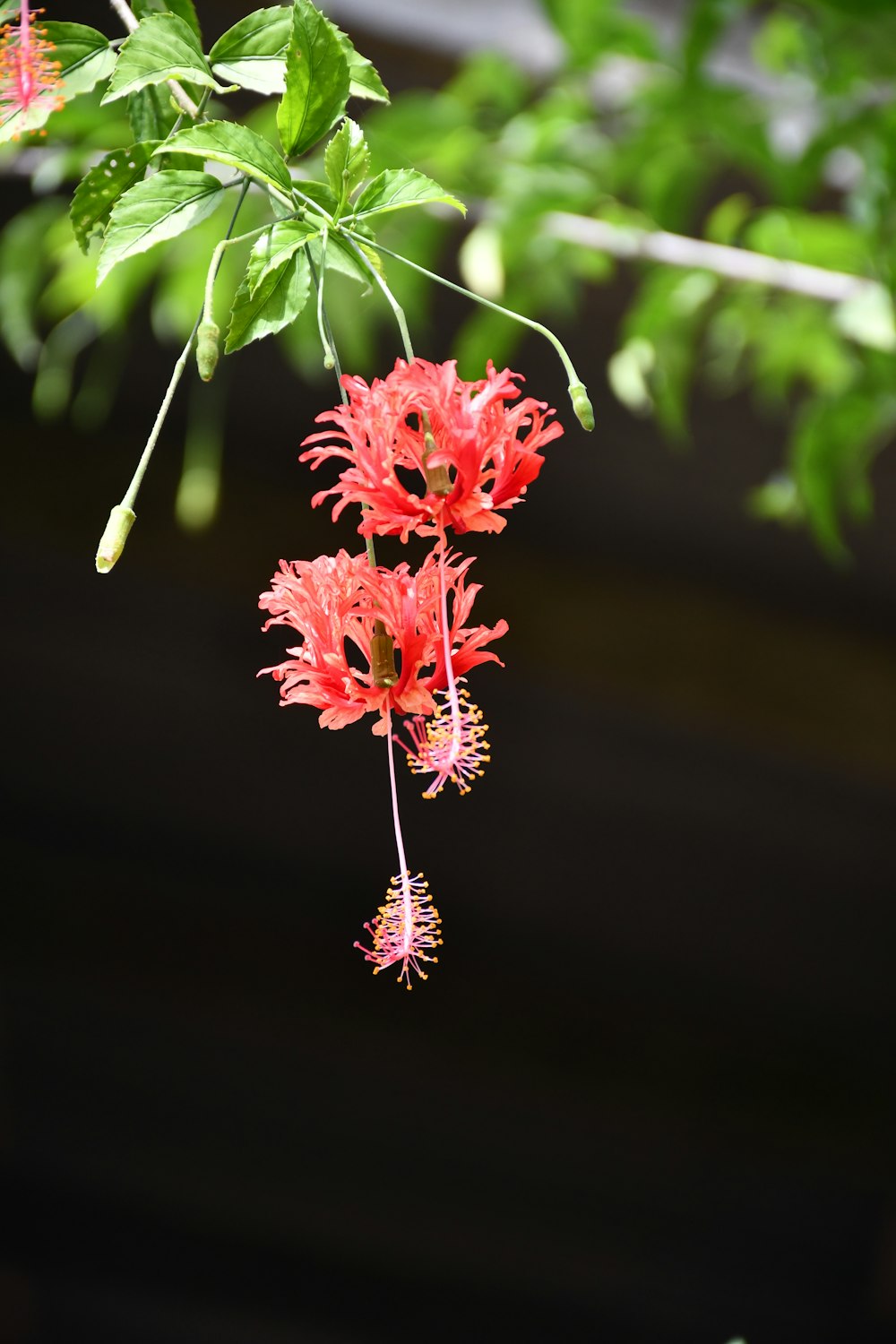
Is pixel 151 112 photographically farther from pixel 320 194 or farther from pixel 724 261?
pixel 724 261

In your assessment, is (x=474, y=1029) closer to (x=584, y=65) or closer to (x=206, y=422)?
(x=206, y=422)

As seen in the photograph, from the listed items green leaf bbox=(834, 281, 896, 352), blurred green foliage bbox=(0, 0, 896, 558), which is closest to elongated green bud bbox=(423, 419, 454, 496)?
blurred green foliage bbox=(0, 0, 896, 558)

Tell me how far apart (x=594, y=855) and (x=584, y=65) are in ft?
4.50

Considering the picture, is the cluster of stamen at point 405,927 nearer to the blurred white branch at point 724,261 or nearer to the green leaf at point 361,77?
the green leaf at point 361,77

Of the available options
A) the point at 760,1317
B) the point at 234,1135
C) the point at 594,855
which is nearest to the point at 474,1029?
the point at 594,855

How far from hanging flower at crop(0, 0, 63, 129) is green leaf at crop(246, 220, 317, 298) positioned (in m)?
0.05

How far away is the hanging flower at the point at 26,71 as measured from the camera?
0.23 m

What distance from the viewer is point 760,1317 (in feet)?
8.10

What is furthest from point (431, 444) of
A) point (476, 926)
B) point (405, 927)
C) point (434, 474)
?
point (476, 926)

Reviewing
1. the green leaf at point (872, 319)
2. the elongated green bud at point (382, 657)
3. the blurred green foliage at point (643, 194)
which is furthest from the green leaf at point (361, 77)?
the green leaf at point (872, 319)

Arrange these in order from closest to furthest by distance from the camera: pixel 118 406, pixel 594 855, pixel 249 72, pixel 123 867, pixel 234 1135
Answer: pixel 249 72 < pixel 118 406 < pixel 594 855 < pixel 123 867 < pixel 234 1135

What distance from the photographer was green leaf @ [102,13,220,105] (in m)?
0.22

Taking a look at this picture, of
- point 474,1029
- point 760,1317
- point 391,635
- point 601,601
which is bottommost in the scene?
point 391,635

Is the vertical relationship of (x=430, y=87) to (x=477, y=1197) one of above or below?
above
